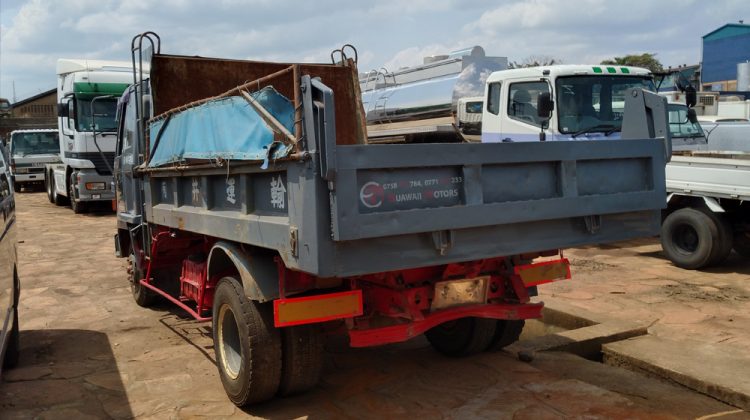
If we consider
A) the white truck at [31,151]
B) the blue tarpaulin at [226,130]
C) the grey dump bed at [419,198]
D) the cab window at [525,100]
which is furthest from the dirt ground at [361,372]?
the white truck at [31,151]

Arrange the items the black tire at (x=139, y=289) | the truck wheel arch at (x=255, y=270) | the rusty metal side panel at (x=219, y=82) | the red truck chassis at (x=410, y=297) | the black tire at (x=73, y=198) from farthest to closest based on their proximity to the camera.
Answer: the black tire at (x=73, y=198), the black tire at (x=139, y=289), the rusty metal side panel at (x=219, y=82), the truck wheel arch at (x=255, y=270), the red truck chassis at (x=410, y=297)

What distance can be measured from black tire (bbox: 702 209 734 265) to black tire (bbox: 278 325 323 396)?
633cm

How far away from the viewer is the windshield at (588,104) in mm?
8703

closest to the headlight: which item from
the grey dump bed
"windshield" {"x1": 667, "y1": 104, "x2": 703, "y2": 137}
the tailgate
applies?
the grey dump bed

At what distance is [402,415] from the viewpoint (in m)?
4.14

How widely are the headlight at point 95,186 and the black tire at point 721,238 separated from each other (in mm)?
13536

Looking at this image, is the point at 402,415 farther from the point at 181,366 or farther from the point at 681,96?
the point at 681,96

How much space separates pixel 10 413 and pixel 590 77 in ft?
25.4

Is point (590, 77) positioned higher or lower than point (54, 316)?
higher

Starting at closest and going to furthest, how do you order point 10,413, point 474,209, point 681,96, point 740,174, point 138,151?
point 474,209 < point 10,413 < point 138,151 < point 740,174 < point 681,96

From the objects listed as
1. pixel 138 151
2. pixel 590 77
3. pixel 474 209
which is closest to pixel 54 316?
pixel 138 151

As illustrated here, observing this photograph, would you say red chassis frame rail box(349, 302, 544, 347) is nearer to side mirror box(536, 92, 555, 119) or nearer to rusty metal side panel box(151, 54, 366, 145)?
rusty metal side panel box(151, 54, 366, 145)

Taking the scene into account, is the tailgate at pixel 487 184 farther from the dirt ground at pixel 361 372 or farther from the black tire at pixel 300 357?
the dirt ground at pixel 361 372

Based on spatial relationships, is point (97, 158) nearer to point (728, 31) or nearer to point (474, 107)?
point (474, 107)
